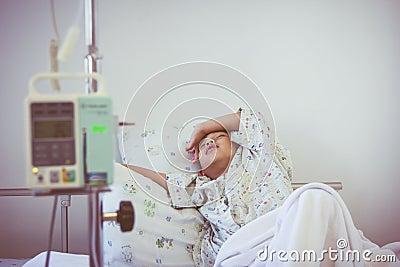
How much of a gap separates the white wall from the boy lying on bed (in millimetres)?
327

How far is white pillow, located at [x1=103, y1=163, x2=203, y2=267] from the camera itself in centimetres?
146

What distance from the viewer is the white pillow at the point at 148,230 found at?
4.81ft

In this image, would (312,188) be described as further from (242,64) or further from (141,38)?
(141,38)

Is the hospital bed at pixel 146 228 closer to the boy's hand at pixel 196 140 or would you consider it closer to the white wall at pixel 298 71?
the boy's hand at pixel 196 140

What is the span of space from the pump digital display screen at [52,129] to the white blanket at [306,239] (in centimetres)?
56

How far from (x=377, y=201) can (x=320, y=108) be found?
463 millimetres

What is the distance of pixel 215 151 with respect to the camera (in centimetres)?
167

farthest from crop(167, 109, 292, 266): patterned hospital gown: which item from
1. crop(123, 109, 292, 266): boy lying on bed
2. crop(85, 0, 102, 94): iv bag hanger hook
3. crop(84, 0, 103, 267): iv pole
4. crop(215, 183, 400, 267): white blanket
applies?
crop(85, 0, 102, 94): iv bag hanger hook

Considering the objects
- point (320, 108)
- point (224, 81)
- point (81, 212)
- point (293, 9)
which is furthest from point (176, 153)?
point (293, 9)

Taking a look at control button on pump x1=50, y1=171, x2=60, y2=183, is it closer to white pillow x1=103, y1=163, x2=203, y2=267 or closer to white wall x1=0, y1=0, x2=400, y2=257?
white pillow x1=103, y1=163, x2=203, y2=267

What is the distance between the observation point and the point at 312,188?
1.11m

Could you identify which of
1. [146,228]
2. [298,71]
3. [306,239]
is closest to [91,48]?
[306,239]

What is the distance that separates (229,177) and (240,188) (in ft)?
0.25

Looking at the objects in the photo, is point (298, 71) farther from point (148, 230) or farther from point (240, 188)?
point (148, 230)
